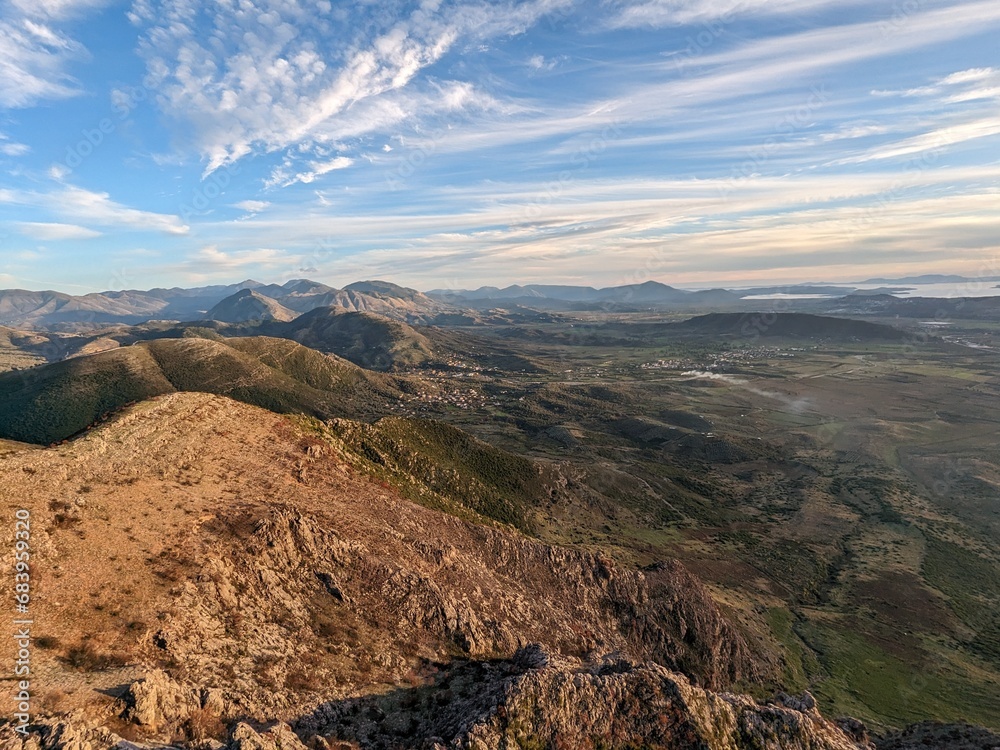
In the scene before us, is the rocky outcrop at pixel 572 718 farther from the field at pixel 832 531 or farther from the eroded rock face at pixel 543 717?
the field at pixel 832 531

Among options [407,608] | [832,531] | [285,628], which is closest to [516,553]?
[407,608]

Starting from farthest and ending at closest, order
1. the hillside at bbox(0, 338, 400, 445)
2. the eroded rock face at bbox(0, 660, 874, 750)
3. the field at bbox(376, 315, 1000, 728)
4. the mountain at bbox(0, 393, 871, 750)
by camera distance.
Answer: the hillside at bbox(0, 338, 400, 445), the field at bbox(376, 315, 1000, 728), the mountain at bbox(0, 393, 871, 750), the eroded rock face at bbox(0, 660, 874, 750)

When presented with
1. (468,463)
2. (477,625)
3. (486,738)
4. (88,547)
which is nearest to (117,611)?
(88,547)

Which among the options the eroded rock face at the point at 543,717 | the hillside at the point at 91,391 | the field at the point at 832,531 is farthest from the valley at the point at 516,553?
the hillside at the point at 91,391

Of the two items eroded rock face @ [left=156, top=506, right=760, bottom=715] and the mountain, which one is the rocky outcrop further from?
eroded rock face @ [left=156, top=506, right=760, bottom=715]

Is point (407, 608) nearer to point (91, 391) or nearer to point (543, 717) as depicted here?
point (543, 717)

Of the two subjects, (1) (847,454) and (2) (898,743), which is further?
(1) (847,454)

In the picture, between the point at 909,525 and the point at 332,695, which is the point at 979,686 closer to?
the point at 909,525

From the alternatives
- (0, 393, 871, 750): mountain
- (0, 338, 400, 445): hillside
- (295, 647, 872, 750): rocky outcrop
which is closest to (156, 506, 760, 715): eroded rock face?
(0, 393, 871, 750): mountain
